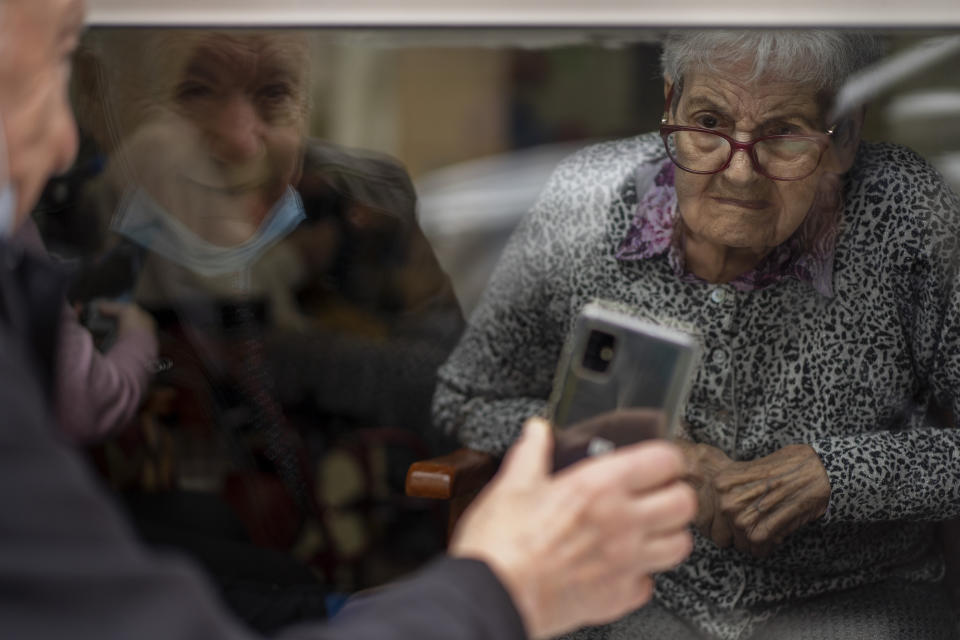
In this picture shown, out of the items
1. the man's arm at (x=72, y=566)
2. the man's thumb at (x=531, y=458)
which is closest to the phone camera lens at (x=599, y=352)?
the man's thumb at (x=531, y=458)

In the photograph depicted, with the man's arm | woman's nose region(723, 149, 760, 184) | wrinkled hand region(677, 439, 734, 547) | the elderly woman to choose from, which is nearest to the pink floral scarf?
the elderly woman

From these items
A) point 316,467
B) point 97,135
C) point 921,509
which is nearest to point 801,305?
point 921,509

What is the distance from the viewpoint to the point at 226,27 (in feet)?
5.51

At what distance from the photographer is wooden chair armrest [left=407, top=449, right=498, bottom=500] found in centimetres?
176

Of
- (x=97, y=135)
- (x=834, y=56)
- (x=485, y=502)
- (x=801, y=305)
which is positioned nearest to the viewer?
(x=485, y=502)

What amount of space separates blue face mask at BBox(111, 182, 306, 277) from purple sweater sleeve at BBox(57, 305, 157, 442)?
0.18 m

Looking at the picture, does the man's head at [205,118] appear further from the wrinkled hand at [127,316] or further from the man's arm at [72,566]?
the man's arm at [72,566]

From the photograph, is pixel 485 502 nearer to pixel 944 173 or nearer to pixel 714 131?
pixel 714 131

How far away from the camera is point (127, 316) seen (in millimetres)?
1939

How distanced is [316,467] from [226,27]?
90cm

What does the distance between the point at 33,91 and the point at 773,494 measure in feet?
4.20

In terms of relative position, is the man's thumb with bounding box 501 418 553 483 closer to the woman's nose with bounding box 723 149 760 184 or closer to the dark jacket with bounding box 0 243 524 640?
the dark jacket with bounding box 0 243 524 640

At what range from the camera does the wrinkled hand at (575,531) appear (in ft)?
3.38

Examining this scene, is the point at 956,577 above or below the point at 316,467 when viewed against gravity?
above
